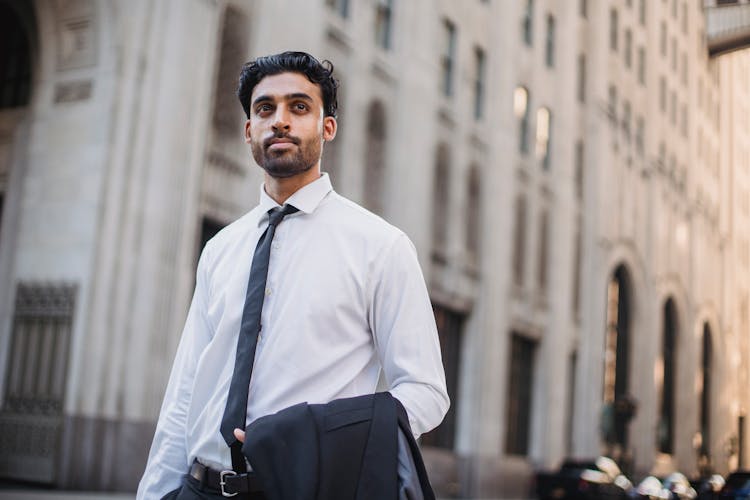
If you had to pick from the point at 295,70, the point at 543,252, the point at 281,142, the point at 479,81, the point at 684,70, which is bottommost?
the point at 281,142

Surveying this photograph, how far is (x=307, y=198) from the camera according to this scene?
9.89 feet

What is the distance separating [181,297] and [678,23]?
38.9 m

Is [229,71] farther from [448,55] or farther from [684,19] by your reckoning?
[684,19]

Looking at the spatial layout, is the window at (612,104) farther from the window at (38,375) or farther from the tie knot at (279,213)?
the tie knot at (279,213)

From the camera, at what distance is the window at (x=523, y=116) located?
31.2 meters

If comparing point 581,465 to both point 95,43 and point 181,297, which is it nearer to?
point 181,297

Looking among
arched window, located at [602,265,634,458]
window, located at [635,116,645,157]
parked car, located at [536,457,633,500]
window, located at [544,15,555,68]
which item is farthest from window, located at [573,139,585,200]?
parked car, located at [536,457,633,500]

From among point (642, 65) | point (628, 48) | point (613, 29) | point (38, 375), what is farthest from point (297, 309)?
point (642, 65)

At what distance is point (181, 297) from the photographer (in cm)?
1659

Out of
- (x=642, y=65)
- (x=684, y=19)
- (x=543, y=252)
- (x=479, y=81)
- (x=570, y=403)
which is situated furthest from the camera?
(x=684, y=19)

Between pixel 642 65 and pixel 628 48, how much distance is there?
7.27ft

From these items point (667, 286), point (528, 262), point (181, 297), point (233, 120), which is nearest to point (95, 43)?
point (233, 120)

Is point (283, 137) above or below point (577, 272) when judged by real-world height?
below

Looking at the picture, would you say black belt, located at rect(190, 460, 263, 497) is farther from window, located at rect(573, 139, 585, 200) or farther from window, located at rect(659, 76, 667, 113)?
window, located at rect(659, 76, 667, 113)
